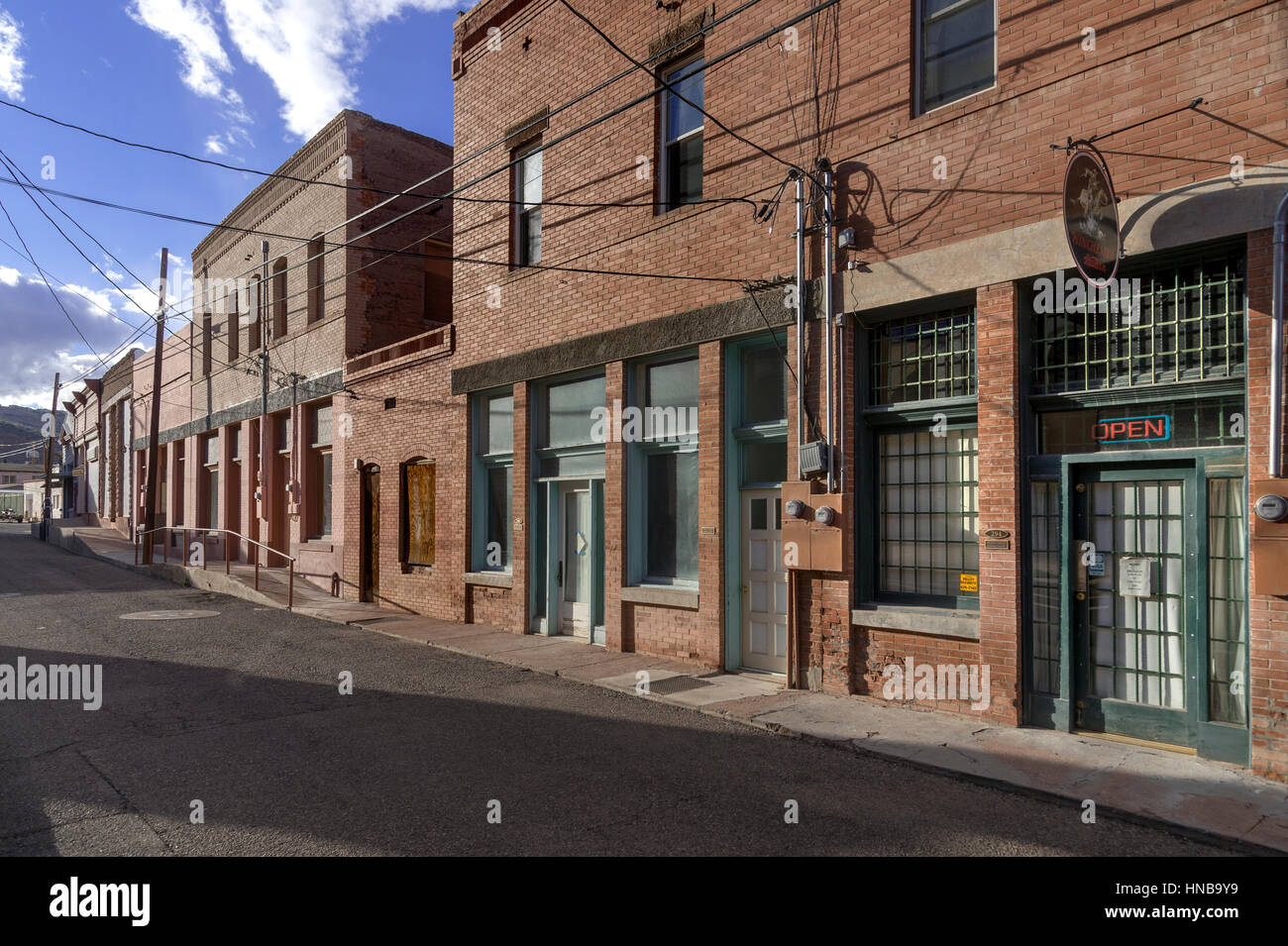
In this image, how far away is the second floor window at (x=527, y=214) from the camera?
45.8 feet

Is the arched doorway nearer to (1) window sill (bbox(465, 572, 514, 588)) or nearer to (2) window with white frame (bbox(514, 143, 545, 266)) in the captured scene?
(1) window sill (bbox(465, 572, 514, 588))

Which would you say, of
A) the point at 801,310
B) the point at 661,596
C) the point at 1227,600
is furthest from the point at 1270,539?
the point at 661,596

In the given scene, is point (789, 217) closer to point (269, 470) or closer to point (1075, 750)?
point (1075, 750)

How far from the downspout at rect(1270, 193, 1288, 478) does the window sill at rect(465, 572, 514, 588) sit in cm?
1024

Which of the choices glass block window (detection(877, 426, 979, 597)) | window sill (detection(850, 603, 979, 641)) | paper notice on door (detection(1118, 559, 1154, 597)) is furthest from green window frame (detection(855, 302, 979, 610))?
paper notice on door (detection(1118, 559, 1154, 597))

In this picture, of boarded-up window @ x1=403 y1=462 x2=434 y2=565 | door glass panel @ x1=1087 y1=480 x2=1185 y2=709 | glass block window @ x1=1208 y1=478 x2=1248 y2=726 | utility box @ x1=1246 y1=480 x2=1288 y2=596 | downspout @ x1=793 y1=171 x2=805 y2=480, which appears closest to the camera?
utility box @ x1=1246 y1=480 x2=1288 y2=596

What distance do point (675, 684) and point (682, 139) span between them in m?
6.85

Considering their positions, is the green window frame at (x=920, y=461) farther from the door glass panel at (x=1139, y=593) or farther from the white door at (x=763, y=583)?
the white door at (x=763, y=583)

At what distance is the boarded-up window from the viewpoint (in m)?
16.0

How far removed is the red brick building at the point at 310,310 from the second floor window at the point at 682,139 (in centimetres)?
600

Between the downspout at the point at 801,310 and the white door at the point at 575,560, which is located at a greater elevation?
the downspout at the point at 801,310

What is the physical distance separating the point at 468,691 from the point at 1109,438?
22.1 feet

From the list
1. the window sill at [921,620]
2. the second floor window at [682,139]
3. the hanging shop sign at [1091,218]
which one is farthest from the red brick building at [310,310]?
the hanging shop sign at [1091,218]

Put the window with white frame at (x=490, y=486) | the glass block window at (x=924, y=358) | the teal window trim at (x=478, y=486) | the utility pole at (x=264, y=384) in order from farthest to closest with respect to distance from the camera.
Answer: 1. the utility pole at (x=264, y=384)
2. the teal window trim at (x=478, y=486)
3. the window with white frame at (x=490, y=486)
4. the glass block window at (x=924, y=358)
